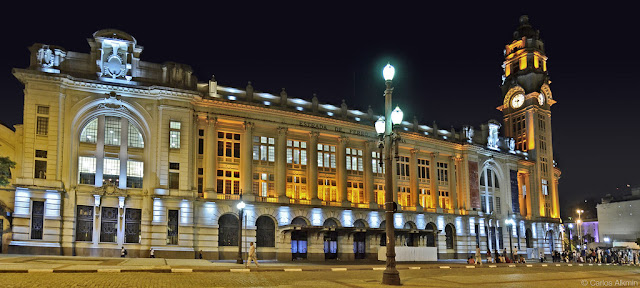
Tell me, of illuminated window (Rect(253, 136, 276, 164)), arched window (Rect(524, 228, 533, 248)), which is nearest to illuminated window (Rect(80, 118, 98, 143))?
illuminated window (Rect(253, 136, 276, 164))

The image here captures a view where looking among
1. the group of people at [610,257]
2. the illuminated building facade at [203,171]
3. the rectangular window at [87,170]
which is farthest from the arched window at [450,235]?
the rectangular window at [87,170]

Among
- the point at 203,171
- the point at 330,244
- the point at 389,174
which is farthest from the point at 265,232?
the point at 389,174

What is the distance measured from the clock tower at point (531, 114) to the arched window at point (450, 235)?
16.7 m

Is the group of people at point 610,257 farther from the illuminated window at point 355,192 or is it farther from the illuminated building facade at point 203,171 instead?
the illuminated window at point 355,192

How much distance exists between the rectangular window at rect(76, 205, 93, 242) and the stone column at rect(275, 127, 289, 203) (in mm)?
17858

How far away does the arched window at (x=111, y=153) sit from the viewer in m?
49.5

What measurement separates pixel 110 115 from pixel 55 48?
7.04 metres

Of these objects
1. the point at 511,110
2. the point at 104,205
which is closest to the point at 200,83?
the point at 104,205

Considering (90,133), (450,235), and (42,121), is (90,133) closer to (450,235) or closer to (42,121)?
(42,121)

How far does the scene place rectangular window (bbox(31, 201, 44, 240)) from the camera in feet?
151

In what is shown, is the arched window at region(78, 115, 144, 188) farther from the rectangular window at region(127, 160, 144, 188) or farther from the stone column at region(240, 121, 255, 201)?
the stone column at region(240, 121, 255, 201)

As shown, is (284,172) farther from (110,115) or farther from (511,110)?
(511,110)

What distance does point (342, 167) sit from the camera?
63.1 meters

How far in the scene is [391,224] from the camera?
852 inches
